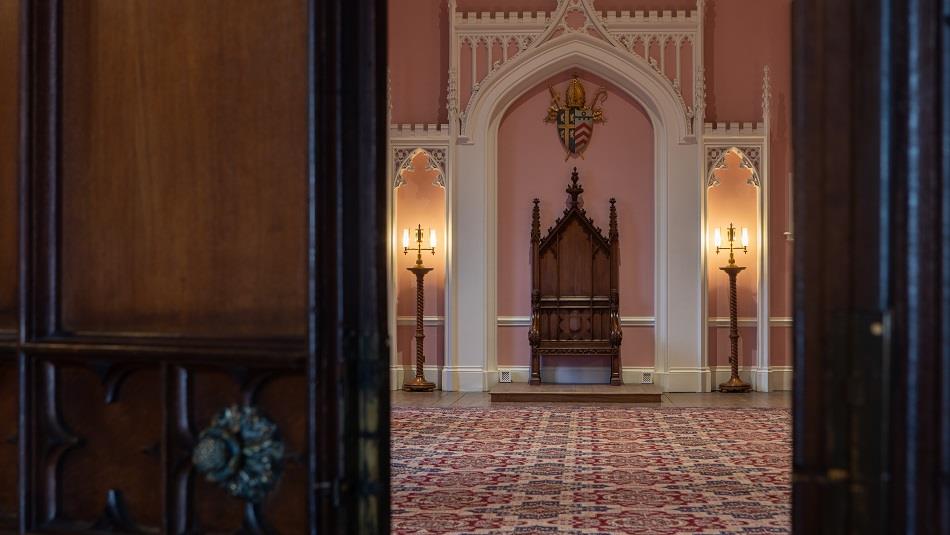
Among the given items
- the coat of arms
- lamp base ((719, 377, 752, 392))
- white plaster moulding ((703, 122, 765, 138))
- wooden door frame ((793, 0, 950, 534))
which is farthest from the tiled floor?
wooden door frame ((793, 0, 950, 534))

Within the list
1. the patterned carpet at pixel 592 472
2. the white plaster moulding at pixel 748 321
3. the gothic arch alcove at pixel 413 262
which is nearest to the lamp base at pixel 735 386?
the white plaster moulding at pixel 748 321

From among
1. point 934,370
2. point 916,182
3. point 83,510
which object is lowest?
point 83,510

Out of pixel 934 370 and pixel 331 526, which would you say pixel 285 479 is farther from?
pixel 934 370

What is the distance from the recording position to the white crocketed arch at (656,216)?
10.3 metres

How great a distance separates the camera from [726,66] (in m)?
10.5

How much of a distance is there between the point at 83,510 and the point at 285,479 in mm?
554

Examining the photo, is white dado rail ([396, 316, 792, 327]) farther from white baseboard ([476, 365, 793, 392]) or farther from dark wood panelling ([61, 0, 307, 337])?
dark wood panelling ([61, 0, 307, 337])

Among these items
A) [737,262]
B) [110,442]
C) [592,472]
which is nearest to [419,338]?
[737,262]

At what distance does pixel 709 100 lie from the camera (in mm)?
10492

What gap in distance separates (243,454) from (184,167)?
612mm

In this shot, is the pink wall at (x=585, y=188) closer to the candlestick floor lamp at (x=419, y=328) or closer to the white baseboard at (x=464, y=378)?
the white baseboard at (x=464, y=378)

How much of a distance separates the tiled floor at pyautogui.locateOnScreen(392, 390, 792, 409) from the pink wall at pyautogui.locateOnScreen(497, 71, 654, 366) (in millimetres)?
880

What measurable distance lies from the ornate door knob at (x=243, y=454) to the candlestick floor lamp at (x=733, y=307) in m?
8.60

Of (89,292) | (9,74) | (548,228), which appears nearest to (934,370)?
(89,292)
